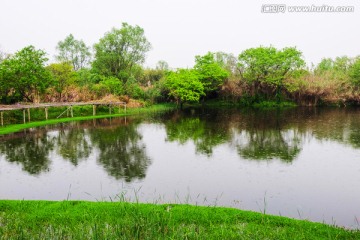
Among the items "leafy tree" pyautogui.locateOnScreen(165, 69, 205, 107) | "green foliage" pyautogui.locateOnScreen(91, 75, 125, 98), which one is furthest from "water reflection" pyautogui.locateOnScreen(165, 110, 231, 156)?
"leafy tree" pyautogui.locateOnScreen(165, 69, 205, 107)

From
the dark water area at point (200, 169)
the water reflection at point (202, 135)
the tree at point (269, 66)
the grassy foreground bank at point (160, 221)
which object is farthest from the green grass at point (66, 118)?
the grassy foreground bank at point (160, 221)

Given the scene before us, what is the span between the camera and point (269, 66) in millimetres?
51062

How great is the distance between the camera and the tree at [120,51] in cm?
4938

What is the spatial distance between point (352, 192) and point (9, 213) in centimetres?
1120

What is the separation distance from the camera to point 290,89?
5072cm

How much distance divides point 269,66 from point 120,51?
80.7 ft

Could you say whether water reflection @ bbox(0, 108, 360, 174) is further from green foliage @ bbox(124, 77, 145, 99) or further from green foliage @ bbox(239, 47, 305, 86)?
green foliage @ bbox(239, 47, 305, 86)

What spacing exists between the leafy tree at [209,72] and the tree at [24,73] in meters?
24.8

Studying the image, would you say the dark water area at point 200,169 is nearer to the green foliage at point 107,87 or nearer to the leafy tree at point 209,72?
the green foliage at point 107,87

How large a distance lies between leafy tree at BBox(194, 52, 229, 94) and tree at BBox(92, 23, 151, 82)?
9.49 m

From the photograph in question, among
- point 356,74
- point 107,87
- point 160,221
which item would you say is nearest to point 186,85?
point 107,87

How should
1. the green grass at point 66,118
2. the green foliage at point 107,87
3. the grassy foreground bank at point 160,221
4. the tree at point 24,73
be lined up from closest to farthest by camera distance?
the grassy foreground bank at point 160,221 < the green grass at point 66,118 < the tree at point 24,73 < the green foliage at point 107,87

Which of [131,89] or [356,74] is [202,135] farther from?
[356,74]

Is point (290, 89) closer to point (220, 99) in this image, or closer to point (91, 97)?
point (220, 99)
